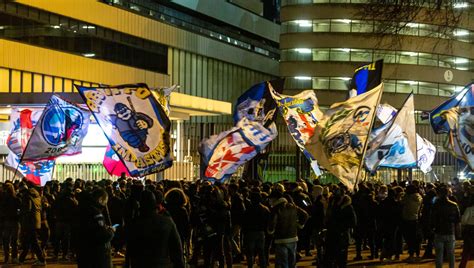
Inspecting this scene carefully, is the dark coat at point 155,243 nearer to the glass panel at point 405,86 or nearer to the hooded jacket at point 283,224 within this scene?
the hooded jacket at point 283,224

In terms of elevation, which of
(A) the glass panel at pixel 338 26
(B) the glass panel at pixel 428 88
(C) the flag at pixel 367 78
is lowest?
(C) the flag at pixel 367 78

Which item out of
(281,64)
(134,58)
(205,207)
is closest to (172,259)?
(205,207)

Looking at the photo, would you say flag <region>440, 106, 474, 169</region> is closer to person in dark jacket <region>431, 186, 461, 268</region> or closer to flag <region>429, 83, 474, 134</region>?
flag <region>429, 83, 474, 134</region>

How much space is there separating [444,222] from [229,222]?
3.93 metres

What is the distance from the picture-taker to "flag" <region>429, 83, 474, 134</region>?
85.3ft

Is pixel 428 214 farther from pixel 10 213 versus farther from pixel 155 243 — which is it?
pixel 155 243

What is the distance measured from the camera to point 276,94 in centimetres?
2967

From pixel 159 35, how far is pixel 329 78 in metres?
29.4

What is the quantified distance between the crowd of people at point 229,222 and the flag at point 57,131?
0.88 m

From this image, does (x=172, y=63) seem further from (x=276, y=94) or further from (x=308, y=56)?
(x=276, y=94)

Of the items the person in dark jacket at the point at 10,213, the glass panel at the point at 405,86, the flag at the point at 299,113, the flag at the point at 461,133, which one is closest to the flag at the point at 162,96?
the person in dark jacket at the point at 10,213

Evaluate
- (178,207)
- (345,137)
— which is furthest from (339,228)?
(178,207)

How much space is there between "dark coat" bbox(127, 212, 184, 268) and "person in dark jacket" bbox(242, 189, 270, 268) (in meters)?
7.98

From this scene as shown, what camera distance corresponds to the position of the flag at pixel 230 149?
25578 mm
